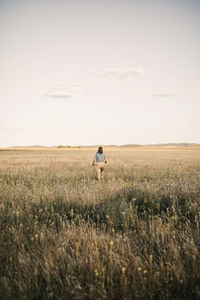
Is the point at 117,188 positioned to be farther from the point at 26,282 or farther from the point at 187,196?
the point at 26,282

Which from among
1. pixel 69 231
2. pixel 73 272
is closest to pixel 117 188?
pixel 69 231

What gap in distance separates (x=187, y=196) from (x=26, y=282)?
14.7ft

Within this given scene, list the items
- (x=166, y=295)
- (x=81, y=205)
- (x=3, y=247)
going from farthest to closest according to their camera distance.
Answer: (x=81, y=205) → (x=3, y=247) → (x=166, y=295)

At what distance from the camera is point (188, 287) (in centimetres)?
226

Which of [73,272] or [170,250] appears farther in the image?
[170,250]

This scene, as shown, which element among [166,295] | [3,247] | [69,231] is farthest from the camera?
[69,231]

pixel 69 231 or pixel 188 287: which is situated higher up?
pixel 69 231

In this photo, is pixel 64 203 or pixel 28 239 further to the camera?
pixel 64 203

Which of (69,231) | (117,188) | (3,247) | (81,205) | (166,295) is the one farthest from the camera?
(117,188)

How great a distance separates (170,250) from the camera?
2715mm

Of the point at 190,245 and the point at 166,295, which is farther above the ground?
the point at 190,245

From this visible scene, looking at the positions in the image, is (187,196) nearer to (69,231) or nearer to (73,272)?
(69,231)

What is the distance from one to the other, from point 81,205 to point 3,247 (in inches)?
89.3

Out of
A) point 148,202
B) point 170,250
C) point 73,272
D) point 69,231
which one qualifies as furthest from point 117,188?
point 73,272
